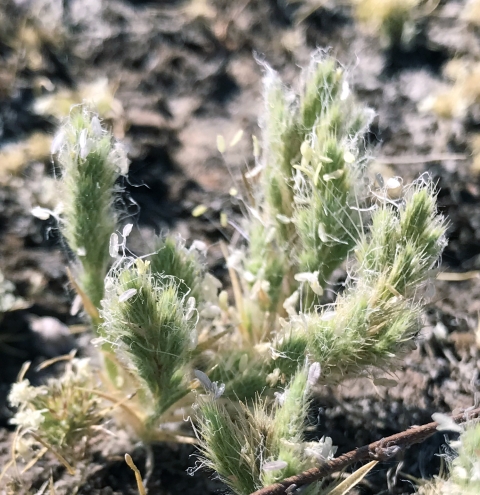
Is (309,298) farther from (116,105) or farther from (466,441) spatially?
(116,105)

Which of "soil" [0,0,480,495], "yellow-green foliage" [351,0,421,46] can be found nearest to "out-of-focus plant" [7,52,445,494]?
"soil" [0,0,480,495]

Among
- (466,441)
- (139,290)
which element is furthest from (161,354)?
(466,441)

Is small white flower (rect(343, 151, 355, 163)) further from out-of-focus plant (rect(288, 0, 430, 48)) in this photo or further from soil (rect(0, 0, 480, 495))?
out-of-focus plant (rect(288, 0, 430, 48))

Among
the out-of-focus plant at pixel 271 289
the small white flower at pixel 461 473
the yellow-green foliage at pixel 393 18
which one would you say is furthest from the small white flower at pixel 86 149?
the yellow-green foliage at pixel 393 18

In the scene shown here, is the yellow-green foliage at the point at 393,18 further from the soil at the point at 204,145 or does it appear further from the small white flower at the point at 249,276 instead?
the small white flower at the point at 249,276

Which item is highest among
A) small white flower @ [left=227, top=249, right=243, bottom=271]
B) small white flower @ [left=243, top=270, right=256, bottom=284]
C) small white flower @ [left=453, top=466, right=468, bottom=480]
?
small white flower @ [left=227, top=249, right=243, bottom=271]

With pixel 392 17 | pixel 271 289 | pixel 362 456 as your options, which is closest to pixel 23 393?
pixel 271 289

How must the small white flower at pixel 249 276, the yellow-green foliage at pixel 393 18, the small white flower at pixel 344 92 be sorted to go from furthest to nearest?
the yellow-green foliage at pixel 393 18 < the small white flower at pixel 249 276 < the small white flower at pixel 344 92
